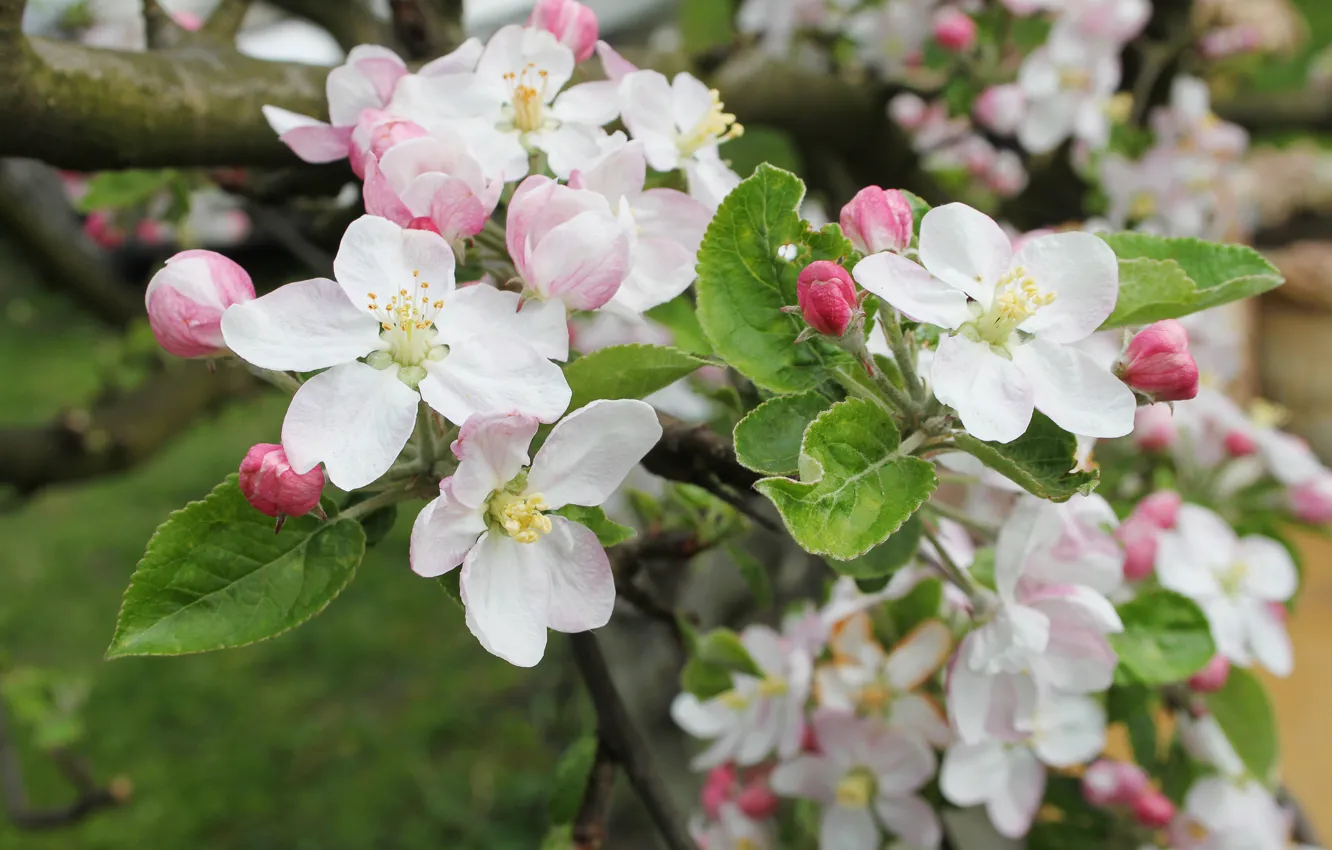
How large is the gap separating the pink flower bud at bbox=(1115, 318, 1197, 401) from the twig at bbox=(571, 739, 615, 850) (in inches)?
18.0

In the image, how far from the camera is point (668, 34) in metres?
3.82

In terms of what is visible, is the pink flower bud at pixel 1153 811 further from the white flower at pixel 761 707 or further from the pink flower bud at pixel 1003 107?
the pink flower bud at pixel 1003 107

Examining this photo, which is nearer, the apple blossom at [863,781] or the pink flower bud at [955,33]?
the apple blossom at [863,781]

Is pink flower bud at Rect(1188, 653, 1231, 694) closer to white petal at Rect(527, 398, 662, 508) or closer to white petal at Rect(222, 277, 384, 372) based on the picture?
white petal at Rect(527, 398, 662, 508)

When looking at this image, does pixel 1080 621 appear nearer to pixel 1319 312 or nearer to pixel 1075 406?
pixel 1075 406

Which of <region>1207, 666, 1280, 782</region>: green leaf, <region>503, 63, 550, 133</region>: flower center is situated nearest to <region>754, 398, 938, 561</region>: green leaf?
<region>503, 63, 550, 133</region>: flower center

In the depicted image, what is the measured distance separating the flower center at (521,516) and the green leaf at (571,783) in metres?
0.38

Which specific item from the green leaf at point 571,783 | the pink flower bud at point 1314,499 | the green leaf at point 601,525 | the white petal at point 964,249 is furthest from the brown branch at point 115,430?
the pink flower bud at point 1314,499

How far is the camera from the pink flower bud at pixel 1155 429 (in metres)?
1.13

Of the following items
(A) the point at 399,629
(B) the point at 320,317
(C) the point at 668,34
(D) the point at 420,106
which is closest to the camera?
(B) the point at 320,317

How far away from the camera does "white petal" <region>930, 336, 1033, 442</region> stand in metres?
0.44

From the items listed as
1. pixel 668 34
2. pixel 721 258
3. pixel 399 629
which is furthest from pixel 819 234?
pixel 668 34

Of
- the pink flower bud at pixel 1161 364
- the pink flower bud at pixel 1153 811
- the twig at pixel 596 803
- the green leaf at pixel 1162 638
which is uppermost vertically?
the pink flower bud at pixel 1161 364

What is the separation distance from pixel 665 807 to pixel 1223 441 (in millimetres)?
755
